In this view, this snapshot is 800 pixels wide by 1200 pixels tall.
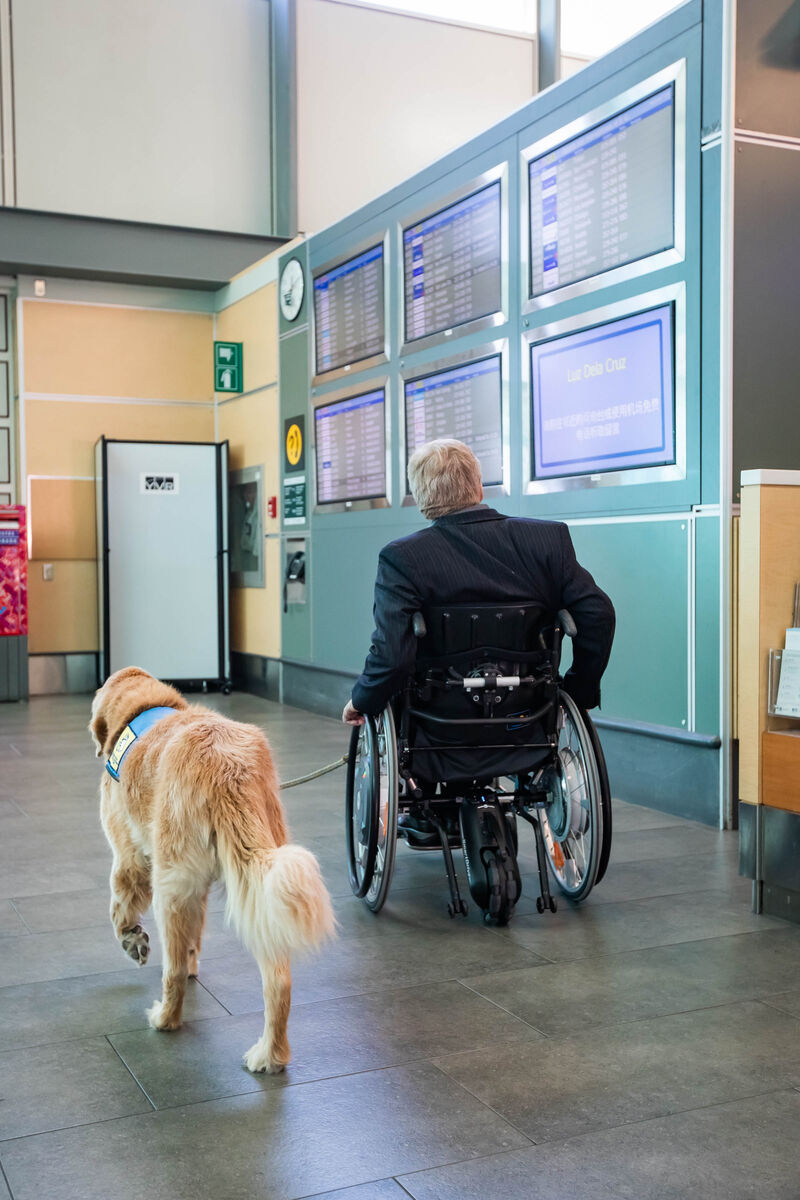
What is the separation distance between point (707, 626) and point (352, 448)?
3.42 m

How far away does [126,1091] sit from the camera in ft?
7.34

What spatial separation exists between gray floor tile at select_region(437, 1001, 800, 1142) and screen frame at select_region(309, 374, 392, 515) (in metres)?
4.67

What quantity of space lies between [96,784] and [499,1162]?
13.0ft

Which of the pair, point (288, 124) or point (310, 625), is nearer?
point (310, 625)

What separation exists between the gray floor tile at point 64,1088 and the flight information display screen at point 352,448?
15.9 ft

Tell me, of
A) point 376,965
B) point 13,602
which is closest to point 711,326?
point 376,965

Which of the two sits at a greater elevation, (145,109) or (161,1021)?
(145,109)

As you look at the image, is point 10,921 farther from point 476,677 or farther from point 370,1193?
point 370,1193

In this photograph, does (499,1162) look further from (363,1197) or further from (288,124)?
(288,124)

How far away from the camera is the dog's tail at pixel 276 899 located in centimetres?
205

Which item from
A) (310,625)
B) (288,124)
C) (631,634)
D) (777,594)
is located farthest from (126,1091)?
(288,124)

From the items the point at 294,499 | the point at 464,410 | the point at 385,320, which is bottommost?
the point at 294,499

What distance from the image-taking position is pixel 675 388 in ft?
15.0

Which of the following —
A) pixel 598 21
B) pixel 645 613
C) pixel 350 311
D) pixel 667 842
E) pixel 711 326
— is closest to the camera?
pixel 667 842
